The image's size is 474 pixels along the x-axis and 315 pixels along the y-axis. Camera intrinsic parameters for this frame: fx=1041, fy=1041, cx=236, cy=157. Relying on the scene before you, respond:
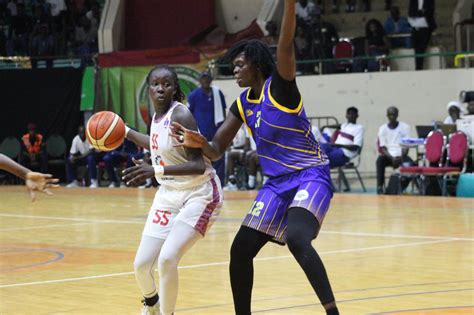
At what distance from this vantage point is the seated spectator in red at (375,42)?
75.0 feet

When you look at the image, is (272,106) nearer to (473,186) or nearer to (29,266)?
(29,266)

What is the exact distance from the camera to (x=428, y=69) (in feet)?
72.3

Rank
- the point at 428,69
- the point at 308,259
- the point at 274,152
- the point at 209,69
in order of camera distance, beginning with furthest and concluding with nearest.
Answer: the point at 209,69 → the point at 428,69 → the point at 274,152 → the point at 308,259

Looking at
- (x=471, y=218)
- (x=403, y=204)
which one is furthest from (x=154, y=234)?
(x=403, y=204)

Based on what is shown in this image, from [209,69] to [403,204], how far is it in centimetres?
875

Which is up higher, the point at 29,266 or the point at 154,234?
the point at 154,234

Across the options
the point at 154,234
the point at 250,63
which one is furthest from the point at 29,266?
the point at 250,63

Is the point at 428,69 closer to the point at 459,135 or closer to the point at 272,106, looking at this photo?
the point at 459,135

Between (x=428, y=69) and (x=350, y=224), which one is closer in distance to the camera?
(x=350, y=224)

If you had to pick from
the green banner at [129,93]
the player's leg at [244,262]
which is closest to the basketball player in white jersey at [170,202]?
the player's leg at [244,262]

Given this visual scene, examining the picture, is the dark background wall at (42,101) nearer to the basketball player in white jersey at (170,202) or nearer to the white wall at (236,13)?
the white wall at (236,13)

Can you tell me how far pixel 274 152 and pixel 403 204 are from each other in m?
11.2

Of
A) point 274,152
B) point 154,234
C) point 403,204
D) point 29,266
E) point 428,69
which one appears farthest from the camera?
point 428,69

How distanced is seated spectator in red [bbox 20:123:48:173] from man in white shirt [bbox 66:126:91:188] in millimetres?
740
